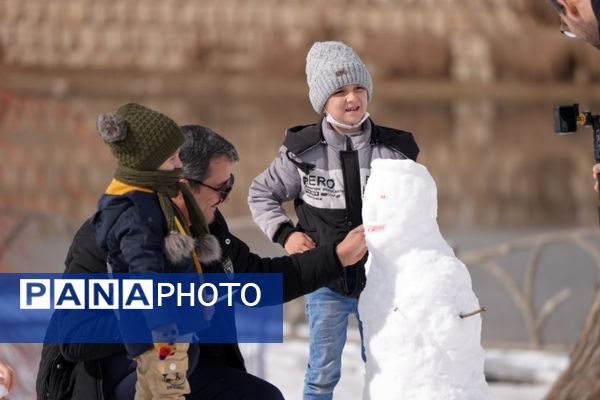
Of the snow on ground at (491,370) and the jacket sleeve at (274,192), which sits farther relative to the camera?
the snow on ground at (491,370)

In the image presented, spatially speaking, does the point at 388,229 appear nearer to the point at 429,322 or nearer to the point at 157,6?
the point at 429,322

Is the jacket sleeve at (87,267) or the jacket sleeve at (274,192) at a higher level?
the jacket sleeve at (274,192)

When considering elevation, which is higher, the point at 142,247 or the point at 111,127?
the point at 111,127

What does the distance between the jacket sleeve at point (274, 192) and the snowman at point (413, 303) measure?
0.30 meters

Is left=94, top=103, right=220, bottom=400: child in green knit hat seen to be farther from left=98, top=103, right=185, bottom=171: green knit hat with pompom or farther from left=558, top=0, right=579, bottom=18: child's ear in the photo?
left=558, top=0, right=579, bottom=18: child's ear

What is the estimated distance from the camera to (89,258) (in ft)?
5.99

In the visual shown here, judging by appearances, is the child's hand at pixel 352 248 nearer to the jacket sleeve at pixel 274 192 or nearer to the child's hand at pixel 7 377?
the jacket sleeve at pixel 274 192

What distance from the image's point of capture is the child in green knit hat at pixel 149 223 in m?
1.68

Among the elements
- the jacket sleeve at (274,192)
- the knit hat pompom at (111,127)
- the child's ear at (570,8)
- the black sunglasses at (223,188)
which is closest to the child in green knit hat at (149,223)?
the knit hat pompom at (111,127)

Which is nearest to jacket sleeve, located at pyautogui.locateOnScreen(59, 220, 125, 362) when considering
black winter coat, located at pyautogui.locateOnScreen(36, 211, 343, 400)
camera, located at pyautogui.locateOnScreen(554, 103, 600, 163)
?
black winter coat, located at pyautogui.locateOnScreen(36, 211, 343, 400)

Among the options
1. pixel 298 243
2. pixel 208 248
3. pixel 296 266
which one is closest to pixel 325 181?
pixel 298 243

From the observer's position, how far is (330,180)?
6.95 ft

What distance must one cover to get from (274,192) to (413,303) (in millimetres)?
453

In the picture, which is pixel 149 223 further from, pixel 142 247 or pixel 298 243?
pixel 298 243
